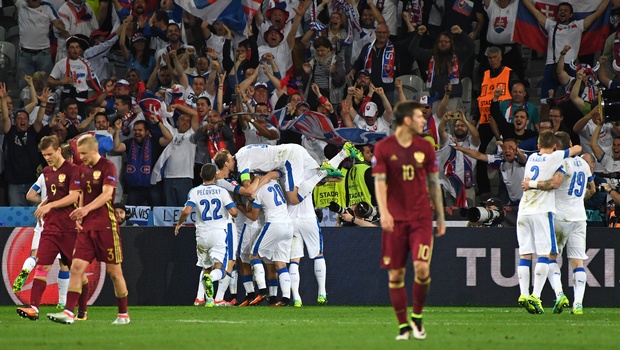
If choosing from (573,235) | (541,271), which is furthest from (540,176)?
(541,271)

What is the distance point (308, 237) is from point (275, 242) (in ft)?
2.21

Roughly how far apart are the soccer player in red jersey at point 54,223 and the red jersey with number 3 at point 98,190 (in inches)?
38.0

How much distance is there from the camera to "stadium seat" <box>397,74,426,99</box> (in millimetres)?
21955

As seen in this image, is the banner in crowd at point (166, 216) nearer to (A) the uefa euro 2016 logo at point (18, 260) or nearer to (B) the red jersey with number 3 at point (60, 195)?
(A) the uefa euro 2016 logo at point (18, 260)

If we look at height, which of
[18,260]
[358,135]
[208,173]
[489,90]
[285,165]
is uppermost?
[489,90]

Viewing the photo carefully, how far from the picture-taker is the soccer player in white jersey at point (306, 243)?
18.2 metres

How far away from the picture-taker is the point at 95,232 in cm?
1257

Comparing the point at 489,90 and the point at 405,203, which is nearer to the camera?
the point at 405,203

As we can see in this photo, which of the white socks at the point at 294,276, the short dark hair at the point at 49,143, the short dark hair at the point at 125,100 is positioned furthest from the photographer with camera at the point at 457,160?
the short dark hair at the point at 49,143

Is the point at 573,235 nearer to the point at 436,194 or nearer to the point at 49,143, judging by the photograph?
the point at 436,194

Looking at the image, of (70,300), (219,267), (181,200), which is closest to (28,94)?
(181,200)

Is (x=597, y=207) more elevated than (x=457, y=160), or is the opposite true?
(x=457, y=160)

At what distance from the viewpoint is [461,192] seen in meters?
20.5

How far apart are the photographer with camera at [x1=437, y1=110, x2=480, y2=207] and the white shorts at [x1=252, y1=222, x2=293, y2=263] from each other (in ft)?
13.3
